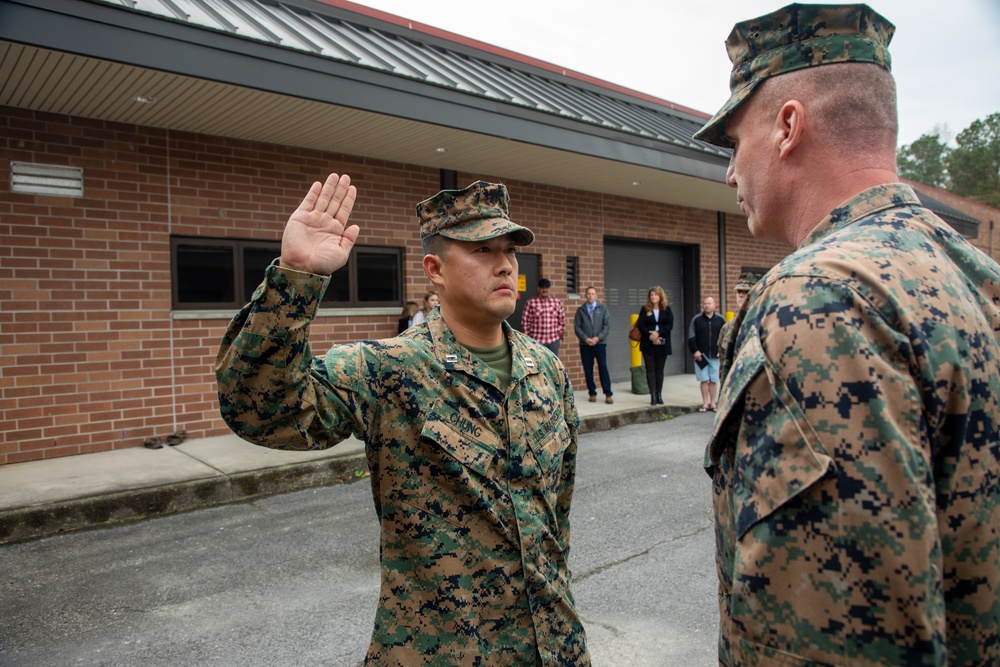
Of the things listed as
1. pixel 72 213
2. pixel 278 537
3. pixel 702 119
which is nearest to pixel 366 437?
pixel 278 537

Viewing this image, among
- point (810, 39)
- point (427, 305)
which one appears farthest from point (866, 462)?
point (427, 305)

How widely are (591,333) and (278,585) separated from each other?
7.51 m

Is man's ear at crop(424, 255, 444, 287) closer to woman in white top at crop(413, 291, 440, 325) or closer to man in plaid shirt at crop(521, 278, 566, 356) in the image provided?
woman in white top at crop(413, 291, 440, 325)

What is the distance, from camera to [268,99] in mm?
6801

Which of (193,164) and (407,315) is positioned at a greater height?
(193,164)

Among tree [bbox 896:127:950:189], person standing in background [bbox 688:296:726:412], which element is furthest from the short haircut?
tree [bbox 896:127:950:189]

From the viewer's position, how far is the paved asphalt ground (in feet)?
11.3

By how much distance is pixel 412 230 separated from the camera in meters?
9.83

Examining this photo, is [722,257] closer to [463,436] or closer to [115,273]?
[115,273]

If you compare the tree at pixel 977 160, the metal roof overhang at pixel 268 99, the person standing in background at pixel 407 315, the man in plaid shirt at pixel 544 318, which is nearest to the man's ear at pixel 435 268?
the metal roof overhang at pixel 268 99

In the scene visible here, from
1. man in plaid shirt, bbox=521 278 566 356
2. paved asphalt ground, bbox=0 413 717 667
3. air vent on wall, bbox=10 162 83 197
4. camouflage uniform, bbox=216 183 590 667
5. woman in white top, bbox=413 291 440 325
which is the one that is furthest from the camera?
man in plaid shirt, bbox=521 278 566 356

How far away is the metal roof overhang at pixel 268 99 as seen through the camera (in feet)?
18.0

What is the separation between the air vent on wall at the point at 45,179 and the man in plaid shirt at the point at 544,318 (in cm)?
596

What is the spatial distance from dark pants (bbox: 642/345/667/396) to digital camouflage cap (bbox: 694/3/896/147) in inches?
387
